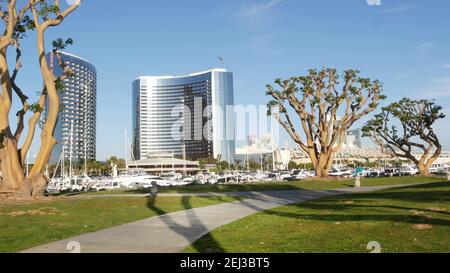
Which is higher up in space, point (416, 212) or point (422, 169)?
point (416, 212)

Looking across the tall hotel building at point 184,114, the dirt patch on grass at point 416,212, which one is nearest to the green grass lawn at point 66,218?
the dirt patch on grass at point 416,212

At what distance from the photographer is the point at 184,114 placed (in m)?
157

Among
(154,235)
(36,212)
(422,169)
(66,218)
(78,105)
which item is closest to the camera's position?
(154,235)

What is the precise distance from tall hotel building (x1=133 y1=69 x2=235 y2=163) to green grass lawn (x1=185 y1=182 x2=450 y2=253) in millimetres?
129938

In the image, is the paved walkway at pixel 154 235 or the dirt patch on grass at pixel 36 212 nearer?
the paved walkway at pixel 154 235

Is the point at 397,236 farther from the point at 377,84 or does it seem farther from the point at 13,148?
the point at 377,84

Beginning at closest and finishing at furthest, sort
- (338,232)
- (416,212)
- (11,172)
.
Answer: (338,232) → (416,212) → (11,172)

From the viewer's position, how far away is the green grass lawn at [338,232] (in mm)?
9320

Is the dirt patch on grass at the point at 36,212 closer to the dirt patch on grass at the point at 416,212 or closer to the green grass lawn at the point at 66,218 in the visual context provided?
the green grass lawn at the point at 66,218

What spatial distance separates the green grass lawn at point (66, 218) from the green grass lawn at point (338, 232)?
13.5 ft

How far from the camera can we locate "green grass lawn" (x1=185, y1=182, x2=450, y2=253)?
9.32 metres

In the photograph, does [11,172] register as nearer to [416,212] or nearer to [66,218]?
[66,218]

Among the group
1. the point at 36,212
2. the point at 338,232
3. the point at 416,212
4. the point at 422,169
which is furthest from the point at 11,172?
the point at 422,169

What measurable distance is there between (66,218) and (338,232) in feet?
32.8
